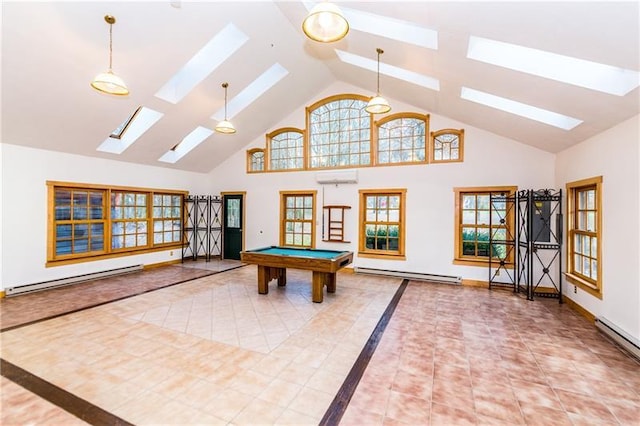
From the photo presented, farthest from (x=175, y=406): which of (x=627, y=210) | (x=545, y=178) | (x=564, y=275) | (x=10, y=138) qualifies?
(x=545, y=178)

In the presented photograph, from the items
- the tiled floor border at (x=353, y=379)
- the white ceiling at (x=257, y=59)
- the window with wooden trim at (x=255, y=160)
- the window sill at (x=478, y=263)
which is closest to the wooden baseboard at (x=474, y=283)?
the window sill at (x=478, y=263)

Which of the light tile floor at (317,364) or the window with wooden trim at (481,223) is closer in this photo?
the light tile floor at (317,364)

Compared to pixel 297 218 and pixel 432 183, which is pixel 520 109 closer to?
pixel 432 183

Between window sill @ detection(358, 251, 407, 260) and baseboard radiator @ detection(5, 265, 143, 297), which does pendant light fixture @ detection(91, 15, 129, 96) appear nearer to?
baseboard radiator @ detection(5, 265, 143, 297)

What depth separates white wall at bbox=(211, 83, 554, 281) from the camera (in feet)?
19.6

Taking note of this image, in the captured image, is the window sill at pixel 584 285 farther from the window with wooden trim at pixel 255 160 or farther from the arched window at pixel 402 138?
the window with wooden trim at pixel 255 160

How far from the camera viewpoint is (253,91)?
6895mm

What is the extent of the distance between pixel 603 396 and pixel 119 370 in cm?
463

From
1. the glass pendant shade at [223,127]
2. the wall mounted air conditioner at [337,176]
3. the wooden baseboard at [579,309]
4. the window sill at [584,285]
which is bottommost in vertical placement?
the wooden baseboard at [579,309]

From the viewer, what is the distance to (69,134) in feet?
18.3

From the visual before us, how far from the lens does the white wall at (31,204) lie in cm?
522

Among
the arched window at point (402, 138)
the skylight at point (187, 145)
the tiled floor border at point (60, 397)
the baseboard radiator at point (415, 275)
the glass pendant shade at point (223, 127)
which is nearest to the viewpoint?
the tiled floor border at point (60, 397)

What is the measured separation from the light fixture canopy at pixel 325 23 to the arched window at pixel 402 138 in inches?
181

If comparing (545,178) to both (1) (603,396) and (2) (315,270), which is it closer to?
→ (1) (603,396)
